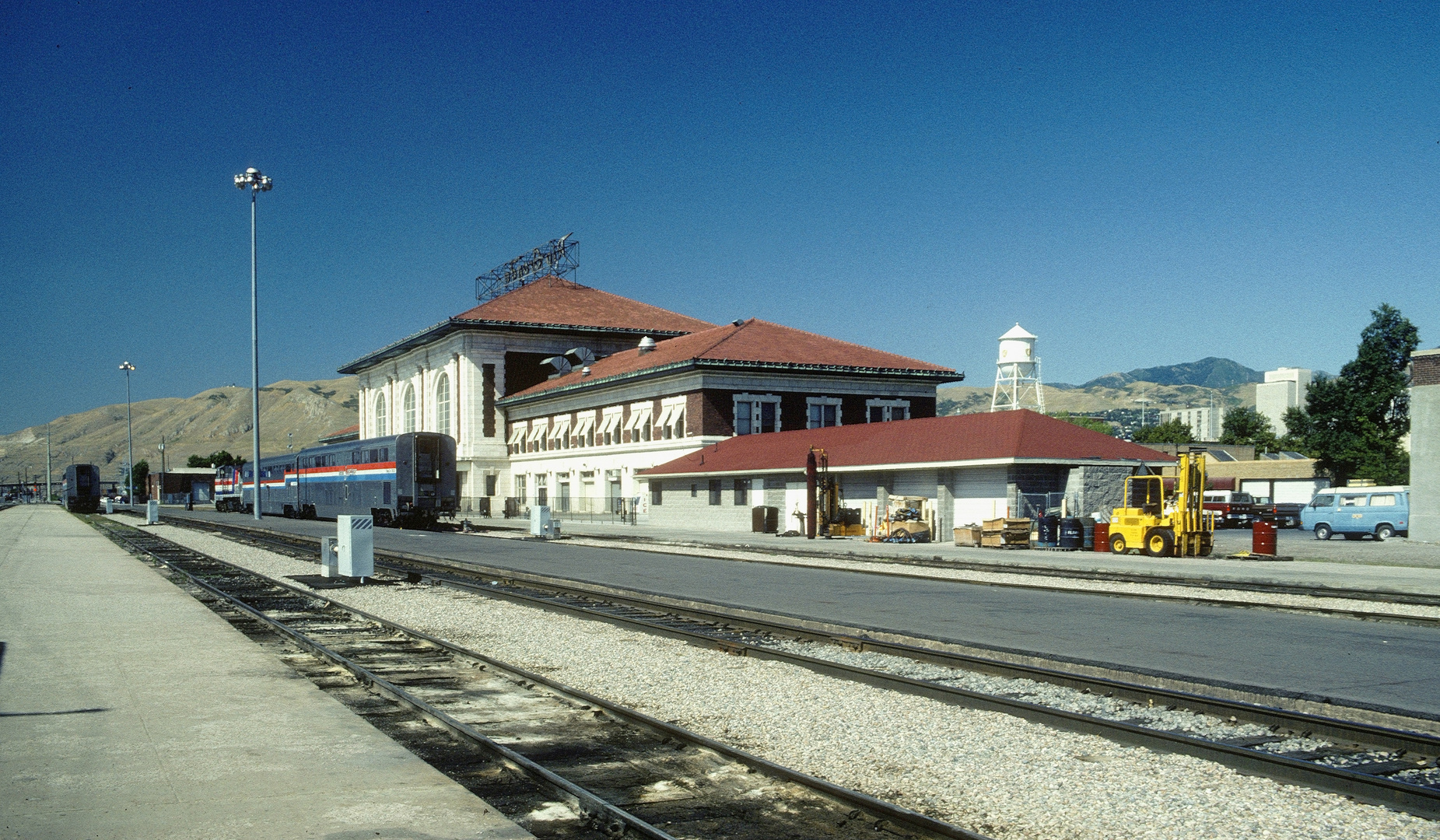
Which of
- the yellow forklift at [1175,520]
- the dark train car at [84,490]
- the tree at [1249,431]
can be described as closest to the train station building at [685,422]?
the yellow forklift at [1175,520]

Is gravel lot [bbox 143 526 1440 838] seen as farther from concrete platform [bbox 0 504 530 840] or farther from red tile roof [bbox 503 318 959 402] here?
red tile roof [bbox 503 318 959 402]

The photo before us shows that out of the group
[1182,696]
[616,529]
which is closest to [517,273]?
[616,529]

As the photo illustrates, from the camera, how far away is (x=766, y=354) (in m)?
58.5

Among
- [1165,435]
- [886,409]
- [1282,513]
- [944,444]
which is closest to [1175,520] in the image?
[944,444]

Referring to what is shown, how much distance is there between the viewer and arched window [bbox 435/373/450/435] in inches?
3214

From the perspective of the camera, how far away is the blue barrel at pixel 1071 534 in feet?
111

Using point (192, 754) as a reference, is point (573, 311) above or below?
above

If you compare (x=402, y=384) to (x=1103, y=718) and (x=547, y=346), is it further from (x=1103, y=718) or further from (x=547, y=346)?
(x=1103, y=718)

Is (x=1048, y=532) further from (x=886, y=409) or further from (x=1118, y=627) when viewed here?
(x=886, y=409)

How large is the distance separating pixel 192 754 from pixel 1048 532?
29.5m

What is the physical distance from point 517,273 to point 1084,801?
3469 inches

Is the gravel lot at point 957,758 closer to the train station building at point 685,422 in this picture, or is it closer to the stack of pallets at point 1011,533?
the stack of pallets at point 1011,533

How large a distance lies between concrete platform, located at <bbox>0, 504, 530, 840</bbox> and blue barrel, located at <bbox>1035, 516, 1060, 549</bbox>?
2533cm

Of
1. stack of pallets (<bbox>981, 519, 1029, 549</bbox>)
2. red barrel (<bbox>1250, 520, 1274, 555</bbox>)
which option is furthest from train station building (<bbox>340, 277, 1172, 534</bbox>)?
red barrel (<bbox>1250, 520, 1274, 555</bbox>)
